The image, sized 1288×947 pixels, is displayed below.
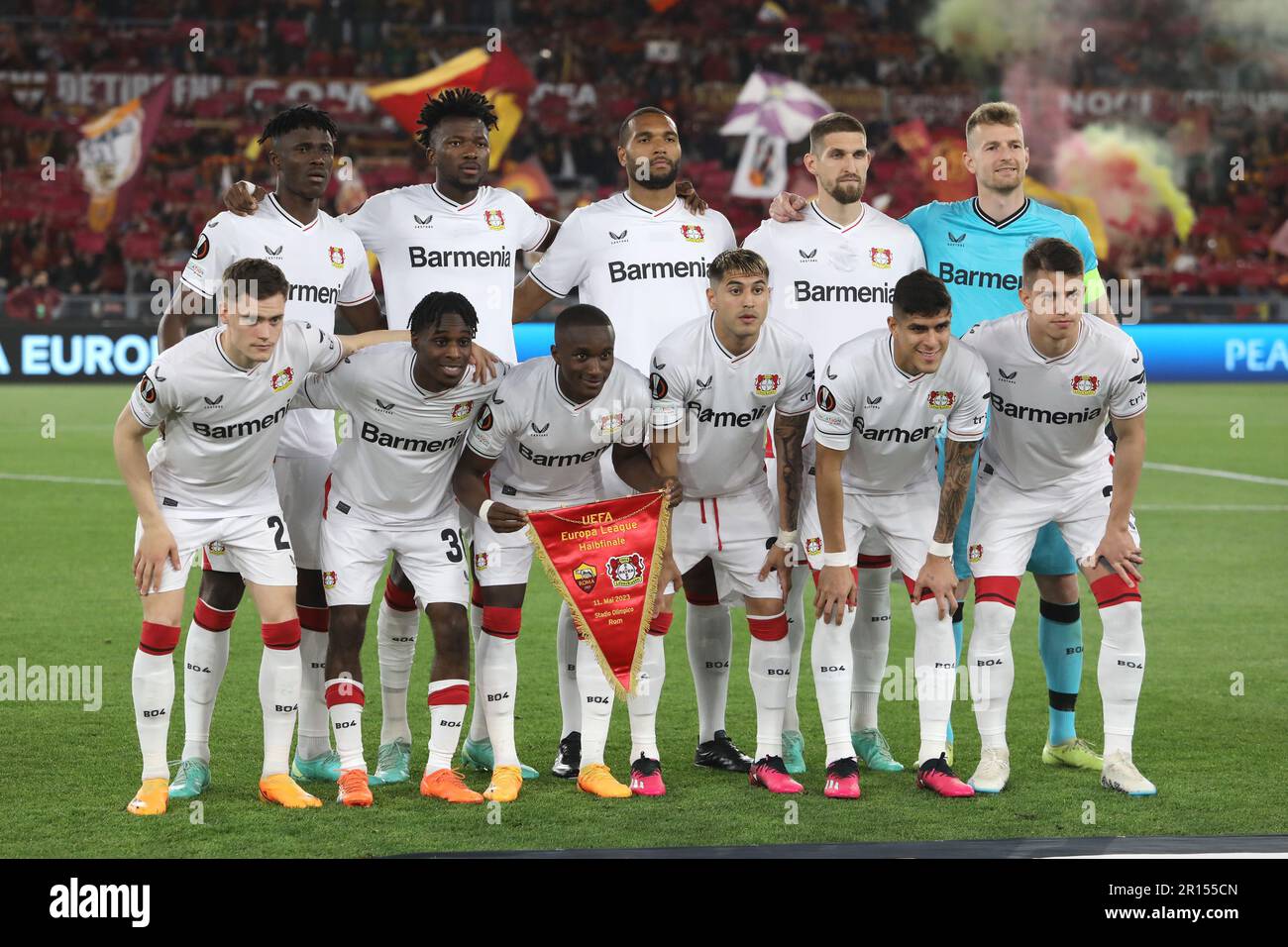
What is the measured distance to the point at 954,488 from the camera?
18.8 ft

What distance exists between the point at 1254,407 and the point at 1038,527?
48.7 ft

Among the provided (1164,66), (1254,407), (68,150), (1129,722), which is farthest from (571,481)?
(1164,66)

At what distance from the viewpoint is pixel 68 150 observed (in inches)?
1087

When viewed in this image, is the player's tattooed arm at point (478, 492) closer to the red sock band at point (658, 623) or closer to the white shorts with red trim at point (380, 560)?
the white shorts with red trim at point (380, 560)

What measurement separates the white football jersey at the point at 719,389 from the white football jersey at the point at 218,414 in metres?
1.21

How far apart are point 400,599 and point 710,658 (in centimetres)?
122

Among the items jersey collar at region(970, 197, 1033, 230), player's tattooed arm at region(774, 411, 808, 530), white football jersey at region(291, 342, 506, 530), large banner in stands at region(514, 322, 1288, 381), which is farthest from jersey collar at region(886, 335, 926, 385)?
large banner in stands at region(514, 322, 1288, 381)

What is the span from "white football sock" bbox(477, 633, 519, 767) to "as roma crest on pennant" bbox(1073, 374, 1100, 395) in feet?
7.40

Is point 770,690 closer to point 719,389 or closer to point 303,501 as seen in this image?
point 719,389

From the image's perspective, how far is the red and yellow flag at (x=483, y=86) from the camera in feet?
72.1

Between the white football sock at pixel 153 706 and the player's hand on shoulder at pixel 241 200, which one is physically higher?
the player's hand on shoulder at pixel 241 200

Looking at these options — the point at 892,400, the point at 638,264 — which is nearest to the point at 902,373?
the point at 892,400

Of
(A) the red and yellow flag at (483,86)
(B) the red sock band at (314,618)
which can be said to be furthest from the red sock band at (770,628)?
(A) the red and yellow flag at (483,86)

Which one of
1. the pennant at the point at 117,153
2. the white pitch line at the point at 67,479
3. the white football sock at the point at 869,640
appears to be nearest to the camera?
the white football sock at the point at 869,640
